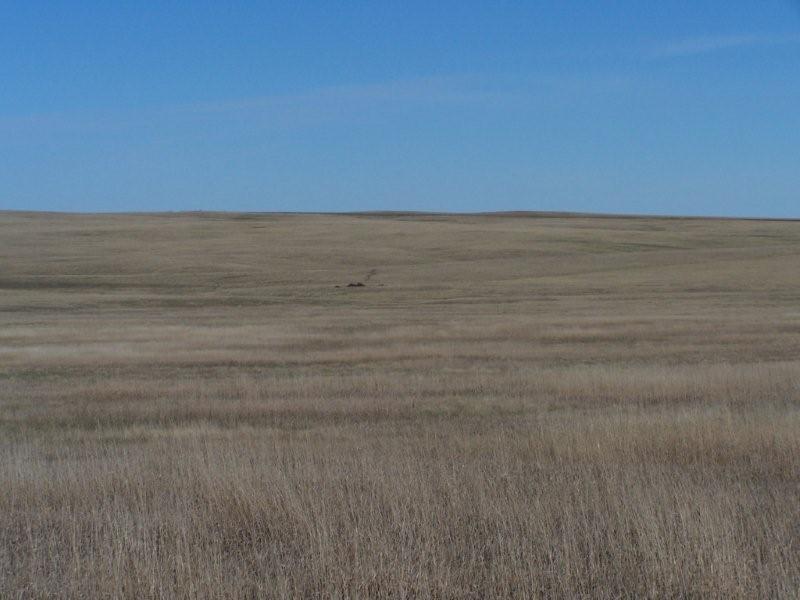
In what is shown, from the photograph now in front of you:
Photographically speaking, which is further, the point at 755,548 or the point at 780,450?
the point at 780,450

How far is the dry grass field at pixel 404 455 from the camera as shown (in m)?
6.73

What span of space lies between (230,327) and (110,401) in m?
16.4

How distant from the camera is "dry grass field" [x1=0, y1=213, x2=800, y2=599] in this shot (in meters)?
6.73

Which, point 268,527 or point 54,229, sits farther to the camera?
point 54,229

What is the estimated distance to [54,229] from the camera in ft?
287

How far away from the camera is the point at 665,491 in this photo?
8352mm

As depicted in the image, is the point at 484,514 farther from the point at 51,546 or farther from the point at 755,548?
the point at 51,546

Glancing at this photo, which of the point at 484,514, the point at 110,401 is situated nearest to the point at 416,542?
the point at 484,514

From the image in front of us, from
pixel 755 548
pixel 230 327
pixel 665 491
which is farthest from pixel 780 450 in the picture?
pixel 230 327

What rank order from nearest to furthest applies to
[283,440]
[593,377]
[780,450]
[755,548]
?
[755,548], [780,450], [283,440], [593,377]

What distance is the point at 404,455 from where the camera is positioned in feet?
35.3

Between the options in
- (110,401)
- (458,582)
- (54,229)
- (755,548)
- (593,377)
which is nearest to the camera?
(458,582)

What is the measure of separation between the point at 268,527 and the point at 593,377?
11170 mm

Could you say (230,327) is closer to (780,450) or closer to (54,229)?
(780,450)
